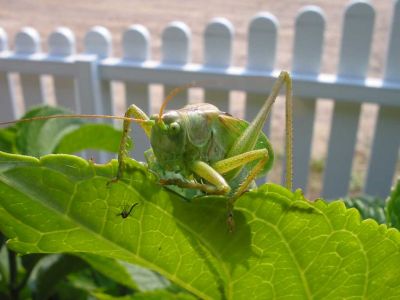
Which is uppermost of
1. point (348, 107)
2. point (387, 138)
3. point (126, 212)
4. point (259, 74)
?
point (126, 212)

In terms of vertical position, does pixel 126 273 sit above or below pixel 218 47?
below

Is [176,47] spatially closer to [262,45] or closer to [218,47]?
[218,47]

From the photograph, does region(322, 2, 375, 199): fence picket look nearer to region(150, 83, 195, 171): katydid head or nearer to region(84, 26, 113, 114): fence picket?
region(84, 26, 113, 114): fence picket

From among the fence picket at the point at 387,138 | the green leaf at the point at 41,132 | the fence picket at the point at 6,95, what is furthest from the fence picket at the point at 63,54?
the green leaf at the point at 41,132

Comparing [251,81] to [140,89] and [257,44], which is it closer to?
[257,44]

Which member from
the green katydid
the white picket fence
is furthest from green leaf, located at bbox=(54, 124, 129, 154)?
the white picket fence

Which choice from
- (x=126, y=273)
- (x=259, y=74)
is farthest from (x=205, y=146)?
(x=259, y=74)

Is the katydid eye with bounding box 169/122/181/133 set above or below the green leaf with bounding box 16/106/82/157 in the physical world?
above
